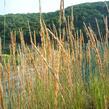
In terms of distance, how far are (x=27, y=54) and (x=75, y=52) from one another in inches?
15.6

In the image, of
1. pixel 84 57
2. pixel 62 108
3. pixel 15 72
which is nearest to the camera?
pixel 62 108

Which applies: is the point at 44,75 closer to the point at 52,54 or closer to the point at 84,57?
the point at 52,54

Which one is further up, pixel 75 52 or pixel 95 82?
pixel 75 52

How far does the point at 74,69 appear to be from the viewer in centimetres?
314

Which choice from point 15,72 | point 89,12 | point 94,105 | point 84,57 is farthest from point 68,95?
point 89,12

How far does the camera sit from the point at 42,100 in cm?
280

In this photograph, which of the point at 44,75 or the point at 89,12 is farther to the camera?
the point at 89,12

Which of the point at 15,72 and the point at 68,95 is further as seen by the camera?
the point at 15,72

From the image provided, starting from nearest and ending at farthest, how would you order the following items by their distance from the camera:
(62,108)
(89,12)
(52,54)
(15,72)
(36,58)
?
(62,108) < (52,54) < (15,72) < (36,58) < (89,12)

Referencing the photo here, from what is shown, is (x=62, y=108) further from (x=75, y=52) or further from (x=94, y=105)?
(x=75, y=52)

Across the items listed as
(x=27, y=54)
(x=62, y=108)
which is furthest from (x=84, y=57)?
(x=62, y=108)

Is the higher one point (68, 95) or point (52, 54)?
point (52, 54)

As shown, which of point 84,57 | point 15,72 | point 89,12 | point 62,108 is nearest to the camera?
point 62,108

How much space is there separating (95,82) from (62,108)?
2.11 ft
